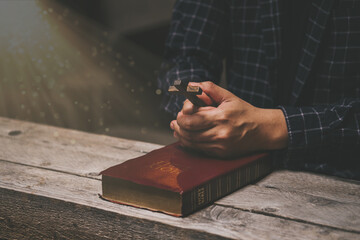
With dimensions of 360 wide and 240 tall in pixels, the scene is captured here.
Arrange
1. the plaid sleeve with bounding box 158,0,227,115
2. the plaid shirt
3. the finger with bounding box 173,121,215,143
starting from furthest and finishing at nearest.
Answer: the plaid sleeve with bounding box 158,0,227,115 → the plaid shirt → the finger with bounding box 173,121,215,143

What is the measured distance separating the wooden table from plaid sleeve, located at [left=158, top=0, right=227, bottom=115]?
397 millimetres

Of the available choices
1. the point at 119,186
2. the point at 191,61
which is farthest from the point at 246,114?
the point at 191,61

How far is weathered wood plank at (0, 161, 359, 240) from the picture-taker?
63 centimetres

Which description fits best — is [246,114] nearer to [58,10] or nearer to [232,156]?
[232,156]

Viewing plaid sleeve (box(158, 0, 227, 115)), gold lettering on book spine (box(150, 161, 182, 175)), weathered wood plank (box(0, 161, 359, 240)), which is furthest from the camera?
plaid sleeve (box(158, 0, 227, 115))

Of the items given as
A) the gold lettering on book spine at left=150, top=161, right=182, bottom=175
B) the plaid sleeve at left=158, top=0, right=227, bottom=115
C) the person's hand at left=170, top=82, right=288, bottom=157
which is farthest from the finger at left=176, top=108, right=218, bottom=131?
the plaid sleeve at left=158, top=0, right=227, bottom=115

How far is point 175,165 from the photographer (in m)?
0.78

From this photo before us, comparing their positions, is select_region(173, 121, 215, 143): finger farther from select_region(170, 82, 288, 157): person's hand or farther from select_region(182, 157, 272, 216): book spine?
select_region(182, 157, 272, 216): book spine

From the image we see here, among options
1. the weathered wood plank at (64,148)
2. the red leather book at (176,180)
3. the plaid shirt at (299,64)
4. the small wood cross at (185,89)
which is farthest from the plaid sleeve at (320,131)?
the weathered wood plank at (64,148)

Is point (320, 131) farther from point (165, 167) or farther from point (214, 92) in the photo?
point (165, 167)

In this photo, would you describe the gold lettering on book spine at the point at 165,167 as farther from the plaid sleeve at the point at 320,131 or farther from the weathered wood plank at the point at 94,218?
the plaid sleeve at the point at 320,131

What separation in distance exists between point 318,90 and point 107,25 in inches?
54.6

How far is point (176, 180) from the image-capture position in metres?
0.69

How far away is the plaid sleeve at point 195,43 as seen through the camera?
1.27m
